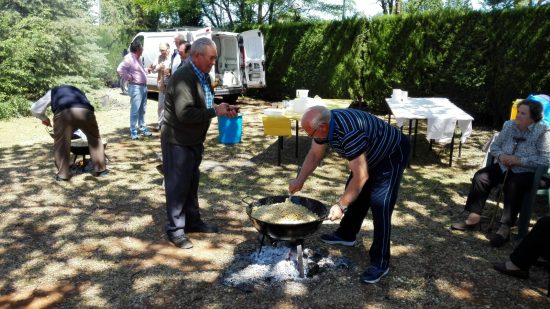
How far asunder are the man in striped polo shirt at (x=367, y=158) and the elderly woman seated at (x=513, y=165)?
1315 millimetres

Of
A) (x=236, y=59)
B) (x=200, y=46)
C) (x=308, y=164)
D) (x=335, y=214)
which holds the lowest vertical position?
(x=335, y=214)

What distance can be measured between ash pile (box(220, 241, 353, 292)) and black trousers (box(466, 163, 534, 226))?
154 centimetres

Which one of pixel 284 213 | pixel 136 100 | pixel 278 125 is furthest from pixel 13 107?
pixel 284 213

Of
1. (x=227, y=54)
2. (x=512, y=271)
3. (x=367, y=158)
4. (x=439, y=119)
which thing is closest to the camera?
(x=367, y=158)

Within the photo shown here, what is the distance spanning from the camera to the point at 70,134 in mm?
5477

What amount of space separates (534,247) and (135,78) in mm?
6612

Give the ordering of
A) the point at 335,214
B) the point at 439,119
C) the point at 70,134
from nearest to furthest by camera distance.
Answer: the point at 335,214, the point at 70,134, the point at 439,119

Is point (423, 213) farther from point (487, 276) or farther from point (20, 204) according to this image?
point (20, 204)

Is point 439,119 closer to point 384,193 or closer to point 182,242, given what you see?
point 384,193

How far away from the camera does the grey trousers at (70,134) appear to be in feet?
17.5

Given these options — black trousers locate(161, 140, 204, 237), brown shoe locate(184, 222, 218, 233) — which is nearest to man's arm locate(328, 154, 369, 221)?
black trousers locate(161, 140, 204, 237)

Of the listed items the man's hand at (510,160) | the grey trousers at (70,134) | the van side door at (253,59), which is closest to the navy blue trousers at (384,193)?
the man's hand at (510,160)

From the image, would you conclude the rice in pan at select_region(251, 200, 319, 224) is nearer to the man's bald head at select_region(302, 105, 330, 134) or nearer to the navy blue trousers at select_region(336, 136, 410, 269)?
the navy blue trousers at select_region(336, 136, 410, 269)

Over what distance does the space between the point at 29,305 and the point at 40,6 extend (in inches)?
444
